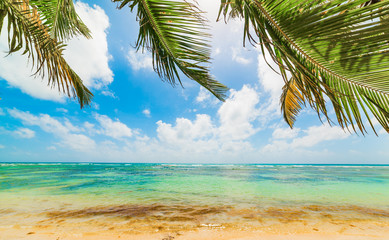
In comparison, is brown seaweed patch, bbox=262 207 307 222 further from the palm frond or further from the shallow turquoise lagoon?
the palm frond

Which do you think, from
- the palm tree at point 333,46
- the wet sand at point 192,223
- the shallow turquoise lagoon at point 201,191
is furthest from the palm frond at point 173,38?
the shallow turquoise lagoon at point 201,191

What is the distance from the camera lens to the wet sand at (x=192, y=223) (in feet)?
8.07

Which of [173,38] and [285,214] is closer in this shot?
[173,38]

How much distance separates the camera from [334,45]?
813mm

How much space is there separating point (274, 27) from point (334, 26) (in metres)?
0.25

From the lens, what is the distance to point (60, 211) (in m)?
3.55

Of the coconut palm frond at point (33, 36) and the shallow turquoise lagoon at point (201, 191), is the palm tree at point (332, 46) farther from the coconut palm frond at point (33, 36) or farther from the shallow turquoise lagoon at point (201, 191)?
the shallow turquoise lagoon at point (201, 191)

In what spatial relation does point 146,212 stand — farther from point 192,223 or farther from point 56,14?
point 56,14

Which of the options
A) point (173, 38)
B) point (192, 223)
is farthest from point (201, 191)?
point (173, 38)

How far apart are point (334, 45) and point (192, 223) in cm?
293

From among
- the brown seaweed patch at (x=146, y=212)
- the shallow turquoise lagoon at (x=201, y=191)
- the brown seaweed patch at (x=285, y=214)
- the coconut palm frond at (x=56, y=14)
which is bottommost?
the shallow turquoise lagoon at (x=201, y=191)

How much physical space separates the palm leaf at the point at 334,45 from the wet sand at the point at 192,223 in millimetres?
2209

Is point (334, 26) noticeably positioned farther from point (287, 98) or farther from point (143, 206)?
point (143, 206)

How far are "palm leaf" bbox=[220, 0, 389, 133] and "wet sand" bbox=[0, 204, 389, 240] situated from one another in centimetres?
221
